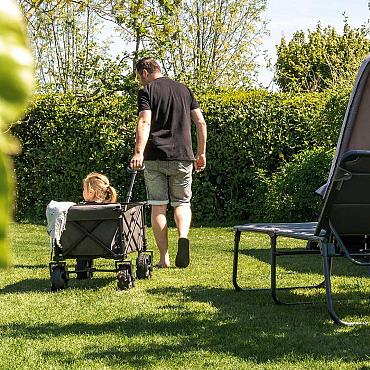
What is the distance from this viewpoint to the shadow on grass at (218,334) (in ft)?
10.7

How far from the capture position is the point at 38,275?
20.3 ft

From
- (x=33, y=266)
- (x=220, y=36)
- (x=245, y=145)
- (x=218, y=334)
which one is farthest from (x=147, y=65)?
(x=220, y=36)

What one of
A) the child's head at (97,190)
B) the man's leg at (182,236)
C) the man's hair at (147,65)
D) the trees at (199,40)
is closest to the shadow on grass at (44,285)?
the child's head at (97,190)

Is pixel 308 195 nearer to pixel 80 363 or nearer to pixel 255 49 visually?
pixel 80 363

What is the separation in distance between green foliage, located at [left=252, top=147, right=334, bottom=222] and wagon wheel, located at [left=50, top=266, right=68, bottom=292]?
20.9ft

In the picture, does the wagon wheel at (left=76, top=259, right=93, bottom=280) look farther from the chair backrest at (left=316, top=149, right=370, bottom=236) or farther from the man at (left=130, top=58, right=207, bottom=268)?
the chair backrest at (left=316, top=149, right=370, bottom=236)

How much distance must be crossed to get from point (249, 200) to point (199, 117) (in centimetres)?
564

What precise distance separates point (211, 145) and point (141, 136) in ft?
20.5

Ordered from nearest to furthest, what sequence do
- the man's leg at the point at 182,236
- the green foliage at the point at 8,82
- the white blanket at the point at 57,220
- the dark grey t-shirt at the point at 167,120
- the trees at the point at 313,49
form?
the green foliage at the point at 8,82 < the white blanket at the point at 57,220 < the man's leg at the point at 182,236 < the dark grey t-shirt at the point at 167,120 < the trees at the point at 313,49

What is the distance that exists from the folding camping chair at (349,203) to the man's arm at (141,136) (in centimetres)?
169

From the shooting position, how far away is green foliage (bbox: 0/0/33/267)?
0.19m

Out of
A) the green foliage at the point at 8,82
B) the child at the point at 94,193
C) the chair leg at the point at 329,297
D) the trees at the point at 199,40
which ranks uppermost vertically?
the trees at the point at 199,40

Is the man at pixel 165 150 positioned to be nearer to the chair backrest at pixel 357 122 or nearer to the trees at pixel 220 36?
the chair backrest at pixel 357 122

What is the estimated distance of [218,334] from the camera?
3.69m
